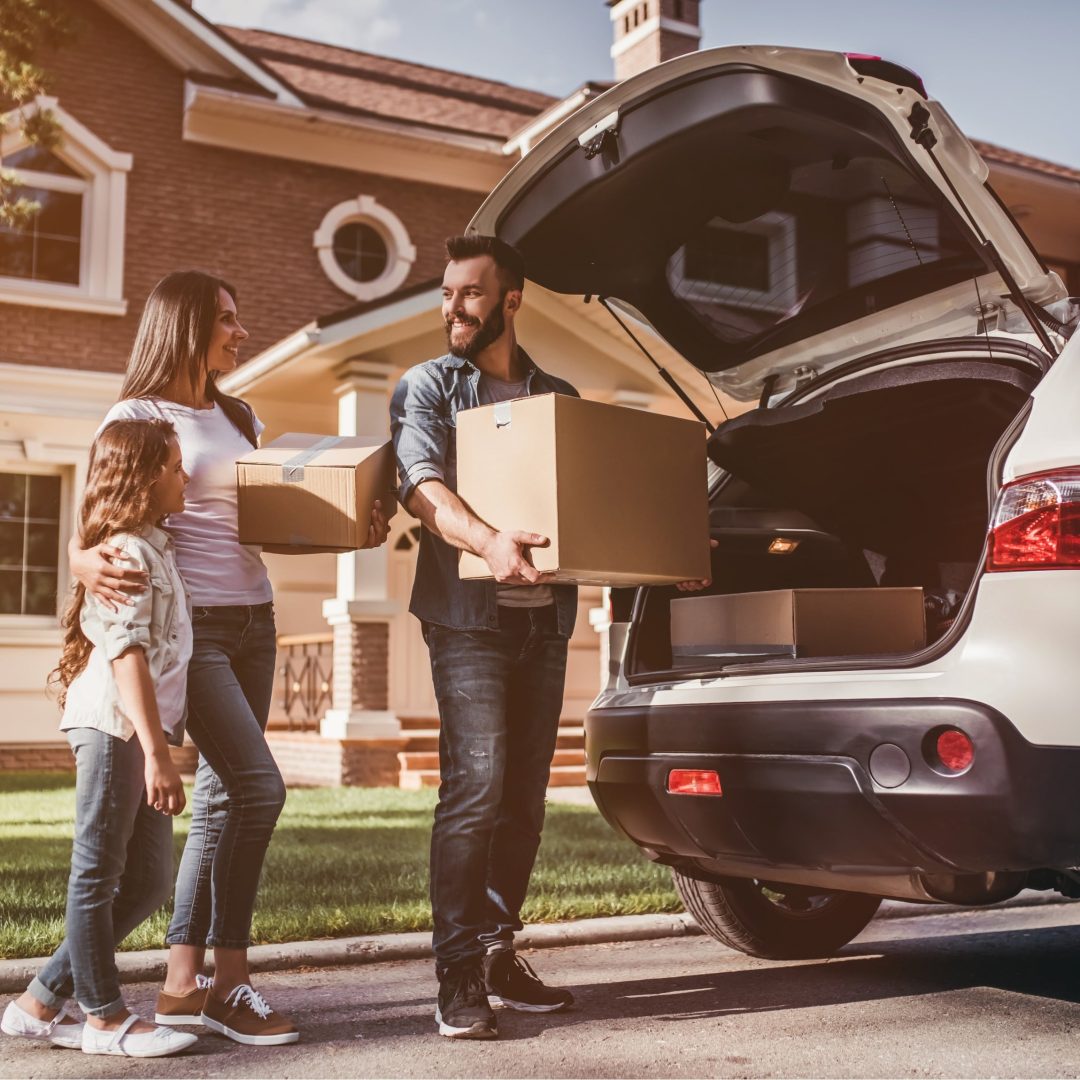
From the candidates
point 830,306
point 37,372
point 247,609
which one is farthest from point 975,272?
point 37,372

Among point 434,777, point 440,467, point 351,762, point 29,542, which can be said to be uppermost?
point 29,542

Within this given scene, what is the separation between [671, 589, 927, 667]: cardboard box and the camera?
3.88 metres

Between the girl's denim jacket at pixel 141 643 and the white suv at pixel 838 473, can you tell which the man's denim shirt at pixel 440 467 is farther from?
the girl's denim jacket at pixel 141 643

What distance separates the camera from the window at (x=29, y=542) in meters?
13.4

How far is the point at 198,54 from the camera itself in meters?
14.5

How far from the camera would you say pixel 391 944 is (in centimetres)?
484

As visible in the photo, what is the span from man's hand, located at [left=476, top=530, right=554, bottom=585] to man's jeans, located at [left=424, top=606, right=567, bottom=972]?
1.05 feet

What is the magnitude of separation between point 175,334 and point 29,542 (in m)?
10.6

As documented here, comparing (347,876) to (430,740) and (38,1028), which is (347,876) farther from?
(430,740)

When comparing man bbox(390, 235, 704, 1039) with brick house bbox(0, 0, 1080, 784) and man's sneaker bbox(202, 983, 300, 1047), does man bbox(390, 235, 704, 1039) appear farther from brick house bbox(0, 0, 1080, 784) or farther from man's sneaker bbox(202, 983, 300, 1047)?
brick house bbox(0, 0, 1080, 784)

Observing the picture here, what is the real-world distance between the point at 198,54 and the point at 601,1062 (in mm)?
13388

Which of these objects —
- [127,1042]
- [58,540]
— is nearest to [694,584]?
[127,1042]

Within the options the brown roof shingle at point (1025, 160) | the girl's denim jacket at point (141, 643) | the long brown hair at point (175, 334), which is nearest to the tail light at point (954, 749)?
the girl's denim jacket at point (141, 643)

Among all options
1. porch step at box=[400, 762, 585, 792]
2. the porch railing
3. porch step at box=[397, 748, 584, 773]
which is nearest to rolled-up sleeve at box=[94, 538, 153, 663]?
porch step at box=[400, 762, 585, 792]
